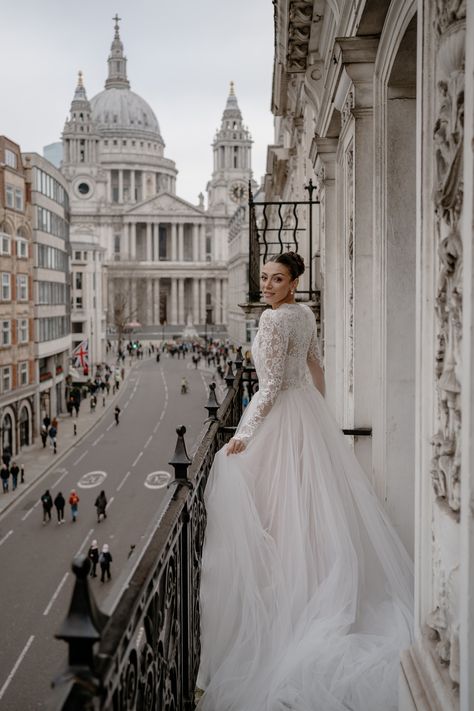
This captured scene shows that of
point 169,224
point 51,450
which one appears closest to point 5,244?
point 51,450

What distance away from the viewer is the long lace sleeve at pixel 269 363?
506 centimetres

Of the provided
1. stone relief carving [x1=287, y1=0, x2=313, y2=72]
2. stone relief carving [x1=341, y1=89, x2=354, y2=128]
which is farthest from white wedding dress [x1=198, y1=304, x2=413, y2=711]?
stone relief carving [x1=287, y1=0, x2=313, y2=72]

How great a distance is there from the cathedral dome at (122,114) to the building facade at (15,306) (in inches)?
4425

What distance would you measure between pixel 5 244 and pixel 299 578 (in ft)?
103

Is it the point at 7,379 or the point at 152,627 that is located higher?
the point at 152,627

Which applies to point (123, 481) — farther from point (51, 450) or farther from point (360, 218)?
point (360, 218)

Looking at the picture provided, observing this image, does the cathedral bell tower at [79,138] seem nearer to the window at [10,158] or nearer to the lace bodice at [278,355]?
the window at [10,158]

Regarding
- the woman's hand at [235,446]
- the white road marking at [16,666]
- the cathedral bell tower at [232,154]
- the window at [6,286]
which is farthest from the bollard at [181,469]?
the cathedral bell tower at [232,154]

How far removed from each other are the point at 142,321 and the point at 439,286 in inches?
4541

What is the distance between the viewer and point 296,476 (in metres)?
4.89

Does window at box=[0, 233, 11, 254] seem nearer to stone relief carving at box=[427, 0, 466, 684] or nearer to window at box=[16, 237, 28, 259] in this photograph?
window at box=[16, 237, 28, 259]

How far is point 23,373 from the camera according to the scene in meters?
35.4

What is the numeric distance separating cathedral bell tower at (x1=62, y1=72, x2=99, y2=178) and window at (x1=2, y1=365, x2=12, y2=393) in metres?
90.5

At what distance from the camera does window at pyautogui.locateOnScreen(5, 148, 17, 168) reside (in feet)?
110
